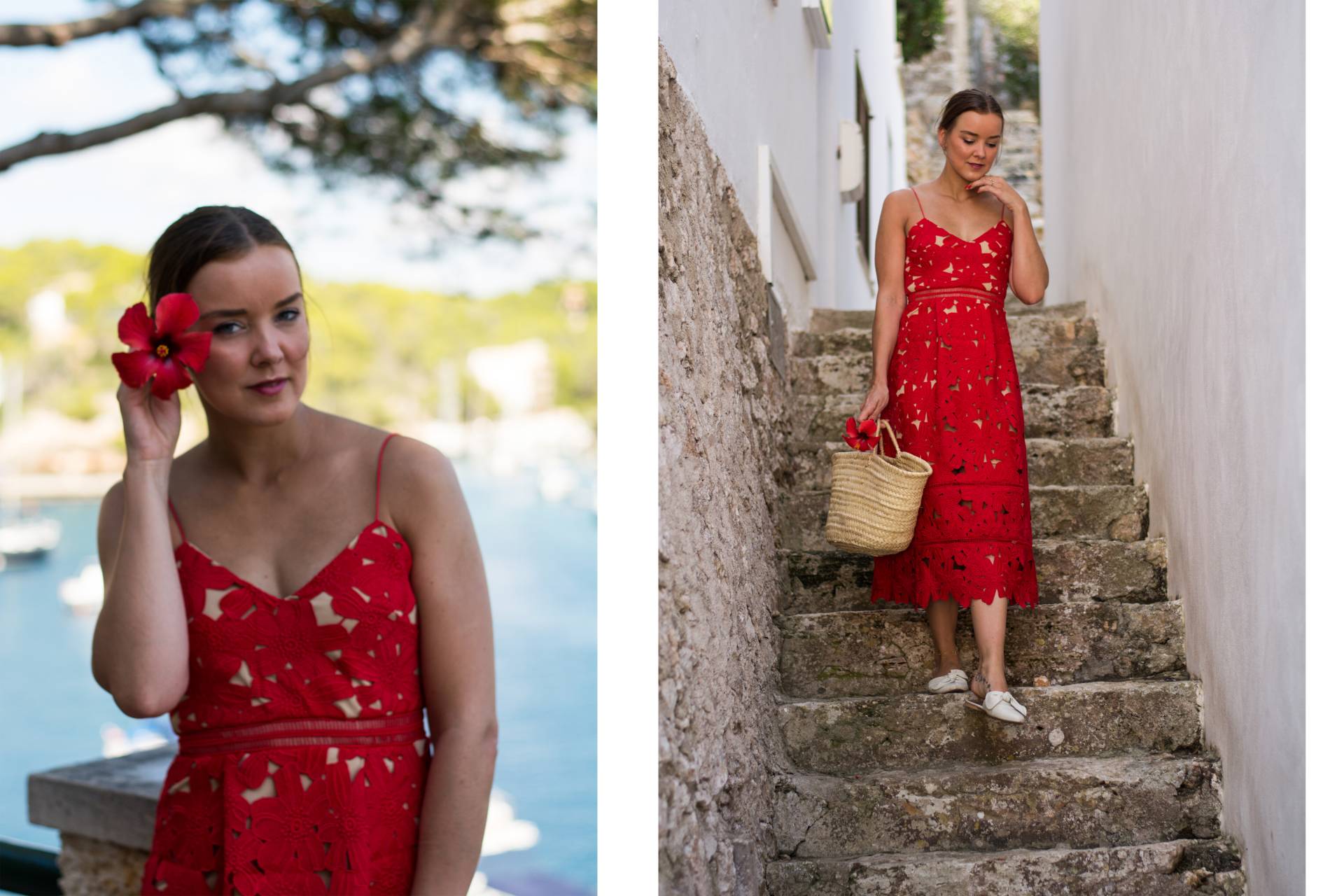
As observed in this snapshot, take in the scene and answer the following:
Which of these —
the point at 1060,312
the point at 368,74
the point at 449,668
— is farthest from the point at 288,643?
the point at 1060,312

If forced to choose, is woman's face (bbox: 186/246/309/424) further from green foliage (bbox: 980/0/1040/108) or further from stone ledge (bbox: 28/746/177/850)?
green foliage (bbox: 980/0/1040/108)

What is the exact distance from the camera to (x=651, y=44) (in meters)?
1.98

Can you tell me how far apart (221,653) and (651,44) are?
3.75 ft

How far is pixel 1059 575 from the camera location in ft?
12.3

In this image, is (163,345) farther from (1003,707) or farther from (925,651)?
(925,651)

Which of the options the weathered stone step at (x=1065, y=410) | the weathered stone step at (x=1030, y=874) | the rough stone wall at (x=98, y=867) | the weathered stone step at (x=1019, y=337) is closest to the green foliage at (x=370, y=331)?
the weathered stone step at (x=1019, y=337)

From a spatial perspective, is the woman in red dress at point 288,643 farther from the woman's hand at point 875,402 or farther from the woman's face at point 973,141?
the woman's face at point 973,141

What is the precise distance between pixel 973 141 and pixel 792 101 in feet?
5.37

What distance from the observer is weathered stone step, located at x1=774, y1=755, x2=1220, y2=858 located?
308 cm

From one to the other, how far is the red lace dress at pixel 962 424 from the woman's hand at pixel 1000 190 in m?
0.07

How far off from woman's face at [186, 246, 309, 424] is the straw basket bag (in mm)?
1623

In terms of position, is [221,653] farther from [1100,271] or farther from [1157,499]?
[1100,271]

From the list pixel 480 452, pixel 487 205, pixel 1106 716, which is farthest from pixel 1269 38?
pixel 480 452

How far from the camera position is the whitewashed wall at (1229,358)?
257cm
